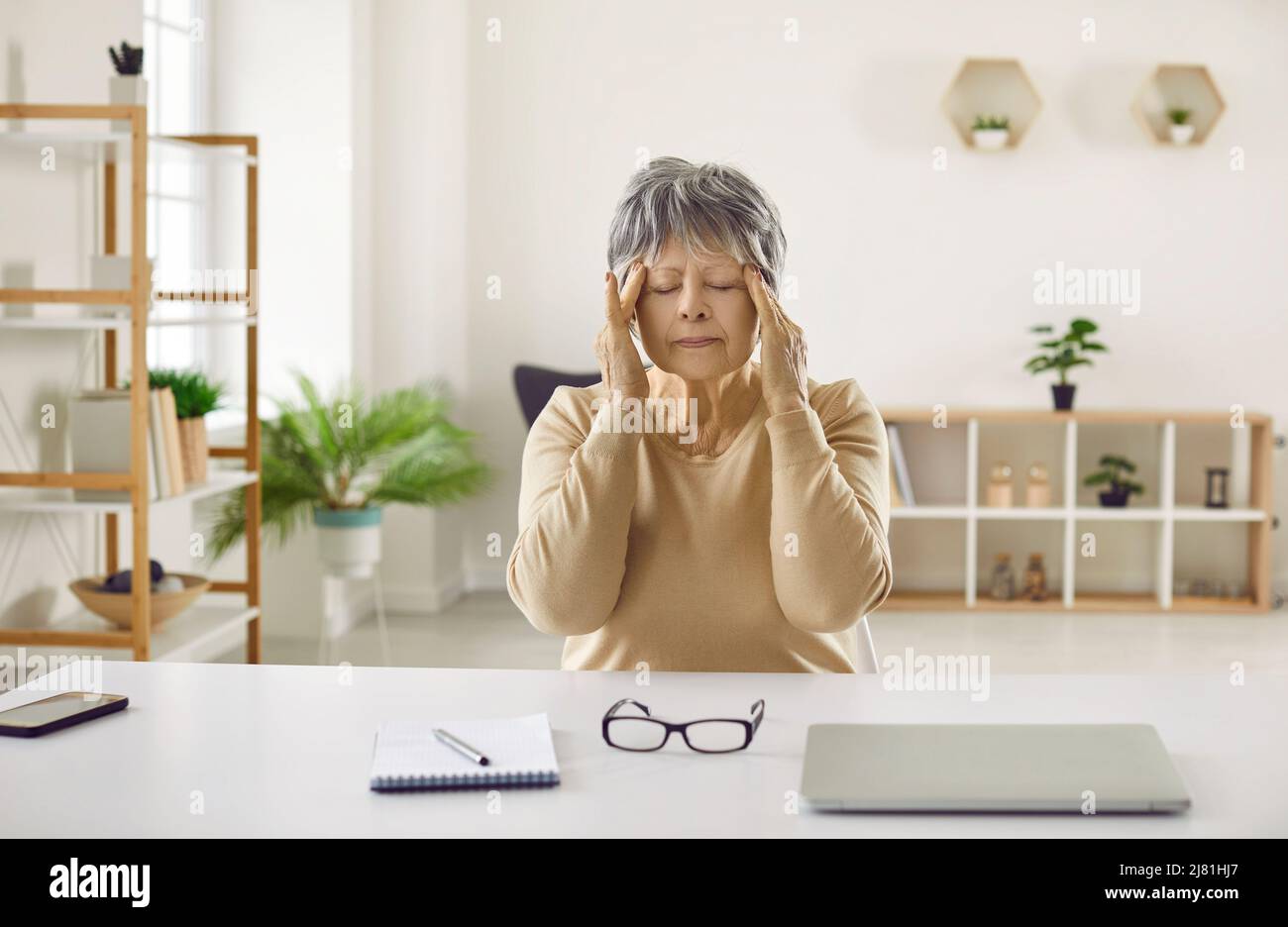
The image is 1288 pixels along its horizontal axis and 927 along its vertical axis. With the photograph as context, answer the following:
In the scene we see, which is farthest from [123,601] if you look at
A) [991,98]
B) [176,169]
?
[991,98]

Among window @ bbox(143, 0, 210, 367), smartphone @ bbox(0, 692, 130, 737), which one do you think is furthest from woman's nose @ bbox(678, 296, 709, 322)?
window @ bbox(143, 0, 210, 367)

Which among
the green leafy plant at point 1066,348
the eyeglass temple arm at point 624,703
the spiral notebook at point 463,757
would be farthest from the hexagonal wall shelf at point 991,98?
the spiral notebook at point 463,757

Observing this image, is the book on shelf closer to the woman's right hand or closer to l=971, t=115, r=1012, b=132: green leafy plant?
l=971, t=115, r=1012, b=132: green leafy plant

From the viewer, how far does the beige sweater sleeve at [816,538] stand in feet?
5.45

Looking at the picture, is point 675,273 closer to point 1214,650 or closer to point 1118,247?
point 1214,650

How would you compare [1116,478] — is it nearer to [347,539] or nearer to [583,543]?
[347,539]

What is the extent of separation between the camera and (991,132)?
5.30m

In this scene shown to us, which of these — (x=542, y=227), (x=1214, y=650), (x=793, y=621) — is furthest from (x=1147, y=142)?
(x=793, y=621)

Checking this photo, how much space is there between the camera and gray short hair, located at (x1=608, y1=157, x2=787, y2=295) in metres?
1.77

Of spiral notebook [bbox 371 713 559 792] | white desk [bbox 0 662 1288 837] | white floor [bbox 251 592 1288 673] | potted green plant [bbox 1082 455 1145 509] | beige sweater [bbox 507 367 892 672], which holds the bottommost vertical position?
white floor [bbox 251 592 1288 673]

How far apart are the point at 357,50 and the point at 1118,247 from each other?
3.01m

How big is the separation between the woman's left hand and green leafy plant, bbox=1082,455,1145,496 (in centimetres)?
386
